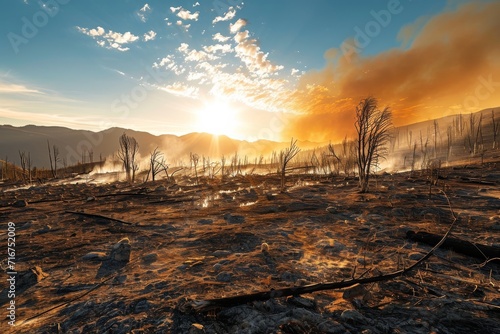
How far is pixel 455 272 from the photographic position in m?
5.35

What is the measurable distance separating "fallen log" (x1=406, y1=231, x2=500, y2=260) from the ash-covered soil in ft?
0.63

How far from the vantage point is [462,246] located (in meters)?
6.39

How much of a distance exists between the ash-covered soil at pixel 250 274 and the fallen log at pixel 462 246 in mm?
193

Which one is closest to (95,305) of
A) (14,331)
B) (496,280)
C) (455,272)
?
(14,331)

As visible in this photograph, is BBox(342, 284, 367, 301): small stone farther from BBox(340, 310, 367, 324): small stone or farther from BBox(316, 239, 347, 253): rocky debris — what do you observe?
BBox(316, 239, 347, 253): rocky debris

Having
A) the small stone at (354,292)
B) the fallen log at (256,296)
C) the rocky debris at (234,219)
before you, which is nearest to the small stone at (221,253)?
the fallen log at (256,296)

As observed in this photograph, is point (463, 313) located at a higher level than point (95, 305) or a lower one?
higher

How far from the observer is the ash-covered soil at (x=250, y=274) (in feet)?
12.1

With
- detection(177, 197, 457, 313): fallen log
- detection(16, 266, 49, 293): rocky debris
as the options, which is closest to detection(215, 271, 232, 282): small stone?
detection(177, 197, 457, 313): fallen log

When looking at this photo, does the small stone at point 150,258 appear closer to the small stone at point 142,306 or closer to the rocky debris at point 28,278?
the rocky debris at point 28,278

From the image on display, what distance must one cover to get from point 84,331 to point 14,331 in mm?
1105

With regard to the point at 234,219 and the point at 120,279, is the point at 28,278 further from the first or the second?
the point at 234,219

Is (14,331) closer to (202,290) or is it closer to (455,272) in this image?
(202,290)

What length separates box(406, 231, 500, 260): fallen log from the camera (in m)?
5.84
